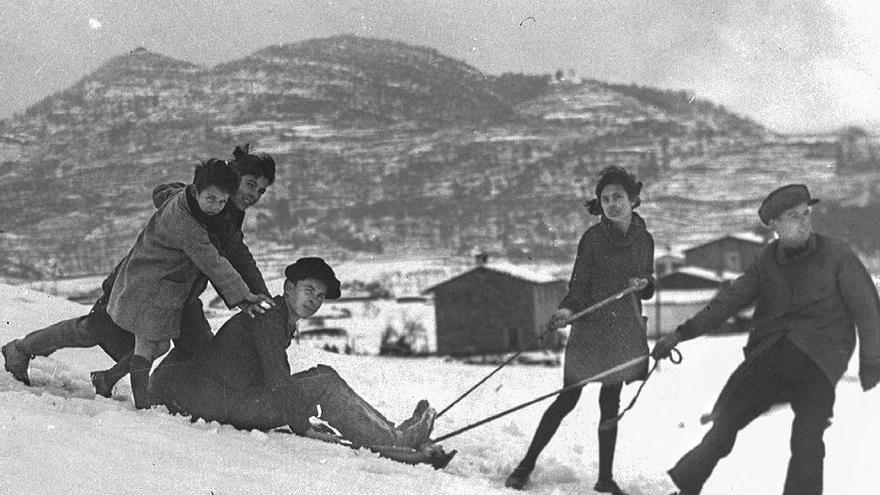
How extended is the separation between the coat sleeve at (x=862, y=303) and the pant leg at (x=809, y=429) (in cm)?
18

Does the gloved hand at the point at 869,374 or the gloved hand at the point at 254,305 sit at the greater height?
the gloved hand at the point at 254,305

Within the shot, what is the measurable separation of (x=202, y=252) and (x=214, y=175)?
0.35m

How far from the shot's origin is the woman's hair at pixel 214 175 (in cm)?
334

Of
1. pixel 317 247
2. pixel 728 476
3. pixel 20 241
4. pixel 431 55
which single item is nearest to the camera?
pixel 728 476

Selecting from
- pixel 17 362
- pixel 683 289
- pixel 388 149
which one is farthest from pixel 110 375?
pixel 388 149

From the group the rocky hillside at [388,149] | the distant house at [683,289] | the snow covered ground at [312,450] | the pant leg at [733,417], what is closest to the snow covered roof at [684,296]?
the distant house at [683,289]

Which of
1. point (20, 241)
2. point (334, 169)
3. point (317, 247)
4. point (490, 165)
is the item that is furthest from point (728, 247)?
point (490, 165)

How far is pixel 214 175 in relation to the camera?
10.9 feet

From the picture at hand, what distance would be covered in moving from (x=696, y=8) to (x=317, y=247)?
1286 inches

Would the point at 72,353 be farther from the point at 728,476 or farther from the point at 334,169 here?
the point at 334,169

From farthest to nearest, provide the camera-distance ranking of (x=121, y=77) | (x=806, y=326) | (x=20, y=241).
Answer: (x=121, y=77), (x=20, y=241), (x=806, y=326)

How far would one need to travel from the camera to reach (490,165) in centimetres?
9762

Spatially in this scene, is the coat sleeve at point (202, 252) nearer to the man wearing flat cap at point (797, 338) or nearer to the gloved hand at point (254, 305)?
the gloved hand at point (254, 305)

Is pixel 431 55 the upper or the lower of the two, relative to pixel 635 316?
upper
